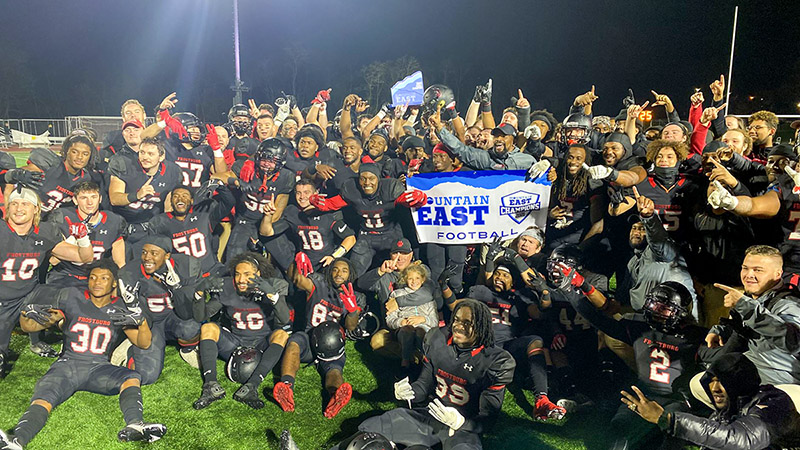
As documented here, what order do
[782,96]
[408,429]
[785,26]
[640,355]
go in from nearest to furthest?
[408,429], [640,355], [785,26], [782,96]

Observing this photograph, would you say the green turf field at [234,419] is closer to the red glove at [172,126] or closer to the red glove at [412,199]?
the red glove at [412,199]

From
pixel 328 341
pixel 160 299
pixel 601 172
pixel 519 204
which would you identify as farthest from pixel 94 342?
Answer: pixel 601 172

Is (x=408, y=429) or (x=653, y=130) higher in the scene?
(x=653, y=130)

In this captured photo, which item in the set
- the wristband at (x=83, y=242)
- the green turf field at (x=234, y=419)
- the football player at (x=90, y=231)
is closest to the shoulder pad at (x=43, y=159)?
the football player at (x=90, y=231)

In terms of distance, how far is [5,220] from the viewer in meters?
6.00

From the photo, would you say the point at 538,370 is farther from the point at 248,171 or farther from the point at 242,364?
the point at 248,171

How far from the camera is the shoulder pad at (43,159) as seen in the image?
7086 mm

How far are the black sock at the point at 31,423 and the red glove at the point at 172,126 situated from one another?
14.8 feet

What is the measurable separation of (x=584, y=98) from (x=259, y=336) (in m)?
6.39

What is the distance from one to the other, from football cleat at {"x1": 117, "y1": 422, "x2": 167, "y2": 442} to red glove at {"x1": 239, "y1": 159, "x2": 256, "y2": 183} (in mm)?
3645

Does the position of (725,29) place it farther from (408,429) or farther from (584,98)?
(408,429)

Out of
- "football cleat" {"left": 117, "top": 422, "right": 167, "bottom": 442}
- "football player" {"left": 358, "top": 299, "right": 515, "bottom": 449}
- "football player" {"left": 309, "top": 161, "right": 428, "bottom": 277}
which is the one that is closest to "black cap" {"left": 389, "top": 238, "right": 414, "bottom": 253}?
"football player" {"left": 309, "top": 161, "right": 428, "bottom": 277}

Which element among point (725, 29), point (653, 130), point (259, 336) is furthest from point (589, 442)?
point (725, 29)

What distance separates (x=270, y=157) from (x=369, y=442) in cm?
A: 453
